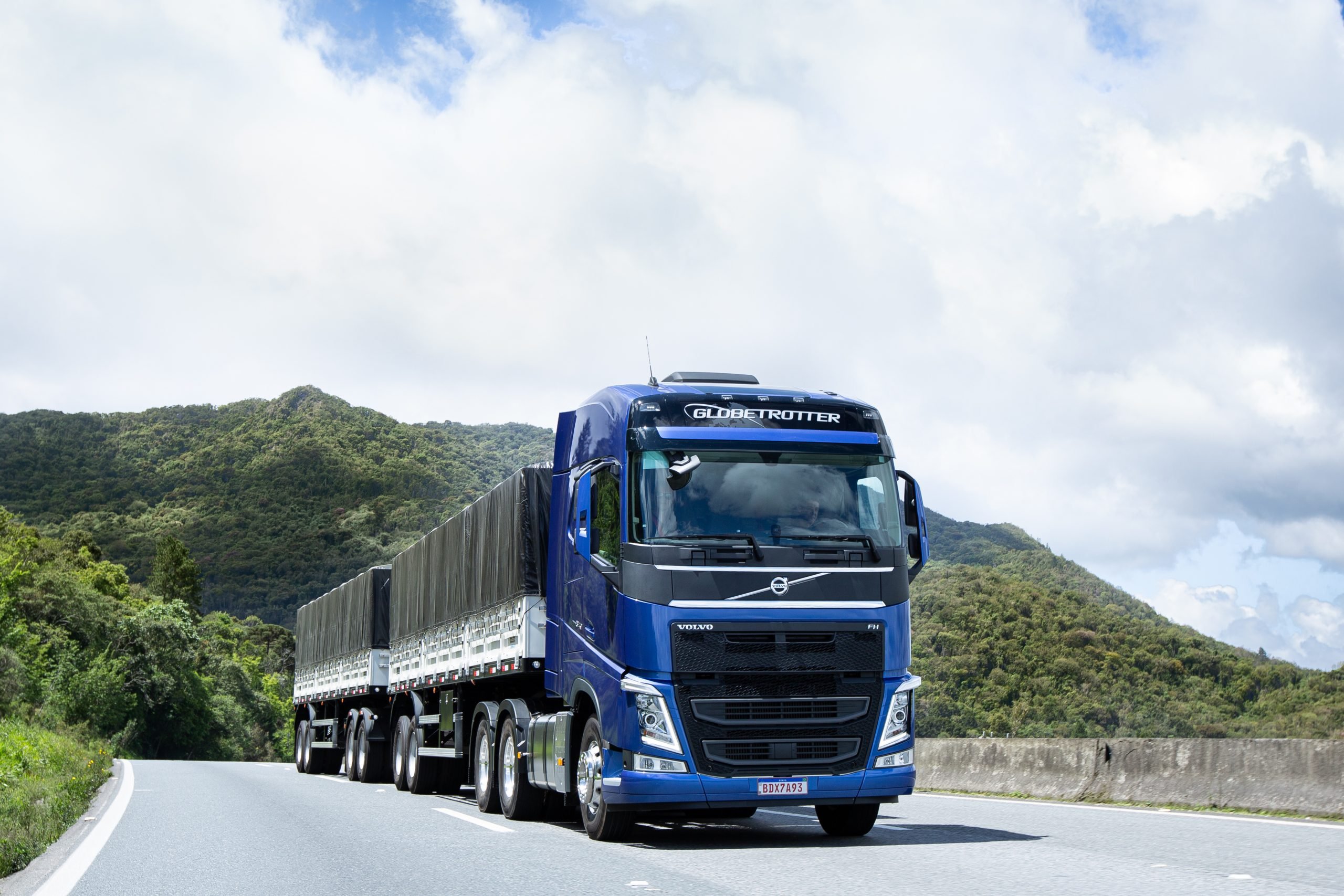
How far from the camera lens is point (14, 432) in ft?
435

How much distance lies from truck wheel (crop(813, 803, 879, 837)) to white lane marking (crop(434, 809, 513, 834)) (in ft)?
9.03

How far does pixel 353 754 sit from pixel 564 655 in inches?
529

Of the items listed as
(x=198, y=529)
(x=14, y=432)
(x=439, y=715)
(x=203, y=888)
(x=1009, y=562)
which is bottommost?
(x=203, y=888)

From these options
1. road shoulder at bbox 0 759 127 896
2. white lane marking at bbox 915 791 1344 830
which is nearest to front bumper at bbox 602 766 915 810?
white lane marking at bbox 915 791 1344 830

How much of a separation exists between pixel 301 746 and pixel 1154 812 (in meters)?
22.0

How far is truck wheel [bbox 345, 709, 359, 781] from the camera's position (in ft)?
80.1

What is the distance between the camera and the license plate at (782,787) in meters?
10.5

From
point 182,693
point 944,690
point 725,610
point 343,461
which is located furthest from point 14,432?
point 725,610

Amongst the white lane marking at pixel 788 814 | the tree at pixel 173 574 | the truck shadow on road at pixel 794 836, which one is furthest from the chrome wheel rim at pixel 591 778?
the tree at pixel 173 574

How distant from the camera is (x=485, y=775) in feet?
49.9

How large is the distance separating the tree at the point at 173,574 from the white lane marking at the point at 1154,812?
108763 mm

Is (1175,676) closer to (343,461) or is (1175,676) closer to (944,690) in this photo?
(944,690)

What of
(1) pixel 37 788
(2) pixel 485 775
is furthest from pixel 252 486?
(2) pixel 485 775

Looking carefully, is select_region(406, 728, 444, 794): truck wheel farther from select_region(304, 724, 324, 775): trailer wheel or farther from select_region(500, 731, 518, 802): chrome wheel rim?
select_region(304, 724, 324, 775): trailer wheel
